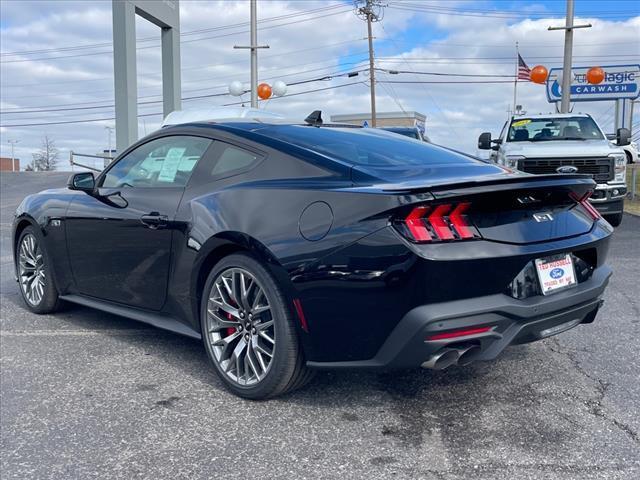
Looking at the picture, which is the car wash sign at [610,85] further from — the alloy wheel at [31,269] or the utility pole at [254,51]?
the alloy wheel at [31,269]

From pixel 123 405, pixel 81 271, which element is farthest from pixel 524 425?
pixel 81 271

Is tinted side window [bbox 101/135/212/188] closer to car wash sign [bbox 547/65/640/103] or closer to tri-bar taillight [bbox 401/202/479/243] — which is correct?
tri-bar taillight [bbox 401/202/479/243]

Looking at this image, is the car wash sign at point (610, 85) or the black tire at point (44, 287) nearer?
the black tire at point (44, 287)

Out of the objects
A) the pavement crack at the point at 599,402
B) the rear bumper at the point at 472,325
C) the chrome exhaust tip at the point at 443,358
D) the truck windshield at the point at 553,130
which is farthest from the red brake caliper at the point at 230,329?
the truck windshield at the point at 553,130

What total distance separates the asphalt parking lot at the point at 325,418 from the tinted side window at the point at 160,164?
1.14 m

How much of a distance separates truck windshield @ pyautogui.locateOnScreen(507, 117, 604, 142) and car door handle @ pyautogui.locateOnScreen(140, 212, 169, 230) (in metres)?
9.26

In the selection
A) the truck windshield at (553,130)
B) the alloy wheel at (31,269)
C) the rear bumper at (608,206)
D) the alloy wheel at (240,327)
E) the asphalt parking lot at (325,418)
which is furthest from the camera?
the truck windshield at (553,130)

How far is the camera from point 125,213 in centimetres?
407

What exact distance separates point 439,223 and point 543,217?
0.67 metres

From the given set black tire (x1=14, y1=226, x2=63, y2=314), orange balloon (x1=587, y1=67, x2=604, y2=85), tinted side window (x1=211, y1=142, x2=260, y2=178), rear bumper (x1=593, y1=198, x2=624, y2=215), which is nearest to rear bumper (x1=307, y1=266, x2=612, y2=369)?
tinted side window (x1=211, y1=142, x2=260, y2=178)

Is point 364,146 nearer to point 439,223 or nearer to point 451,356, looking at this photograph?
point 439,223

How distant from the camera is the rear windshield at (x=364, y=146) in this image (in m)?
3.46

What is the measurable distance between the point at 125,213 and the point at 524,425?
266 cm

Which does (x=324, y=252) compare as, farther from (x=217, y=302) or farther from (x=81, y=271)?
(x=81, y=271)
